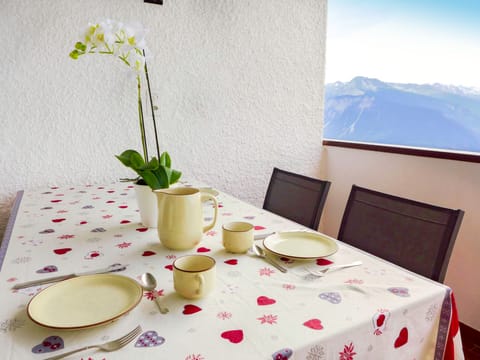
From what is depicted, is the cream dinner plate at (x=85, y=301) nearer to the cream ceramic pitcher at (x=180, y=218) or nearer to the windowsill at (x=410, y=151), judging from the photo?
the cream ceramic pitcher at (x=180, y=218)

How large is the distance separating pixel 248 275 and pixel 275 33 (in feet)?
5.82

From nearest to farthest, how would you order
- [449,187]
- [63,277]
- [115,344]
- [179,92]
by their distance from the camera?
[115,344] < [63,277] < [449,187] < [179,92]

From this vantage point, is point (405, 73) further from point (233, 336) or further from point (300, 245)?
point (233, 336)

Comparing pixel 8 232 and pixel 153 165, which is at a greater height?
pixel 153 165

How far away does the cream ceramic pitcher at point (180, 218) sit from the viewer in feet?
2.70

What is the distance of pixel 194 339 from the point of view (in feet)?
1.72

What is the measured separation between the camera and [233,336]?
0.53 m

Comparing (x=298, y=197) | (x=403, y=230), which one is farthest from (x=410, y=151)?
(x=403, y=230)

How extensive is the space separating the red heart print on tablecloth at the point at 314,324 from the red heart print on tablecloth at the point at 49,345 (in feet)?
1.23

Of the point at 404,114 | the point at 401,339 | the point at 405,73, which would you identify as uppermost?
the point at 405,73

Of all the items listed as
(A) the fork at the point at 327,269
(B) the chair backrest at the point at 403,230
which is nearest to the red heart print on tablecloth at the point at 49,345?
(A) the fork at the point at 327,269

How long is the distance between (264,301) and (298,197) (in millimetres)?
831

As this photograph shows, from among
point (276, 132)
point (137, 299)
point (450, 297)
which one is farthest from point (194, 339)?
point (276, 132)

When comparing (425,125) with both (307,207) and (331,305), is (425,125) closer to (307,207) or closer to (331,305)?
(307,207)
